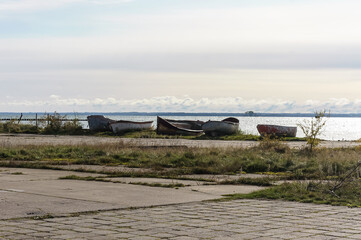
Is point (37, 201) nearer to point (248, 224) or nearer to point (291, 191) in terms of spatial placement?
point (248, 224)

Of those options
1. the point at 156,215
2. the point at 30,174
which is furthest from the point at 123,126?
the point at 156,215

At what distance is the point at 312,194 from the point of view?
10.8 m

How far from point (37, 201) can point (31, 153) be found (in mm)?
11566

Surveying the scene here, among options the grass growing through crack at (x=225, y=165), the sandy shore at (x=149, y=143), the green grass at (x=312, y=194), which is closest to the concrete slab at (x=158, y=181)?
the grass growing through crack at (x=225, y=165)

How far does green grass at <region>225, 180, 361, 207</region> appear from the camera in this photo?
33.4 feet

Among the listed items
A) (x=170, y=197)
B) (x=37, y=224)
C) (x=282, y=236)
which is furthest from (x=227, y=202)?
(x=37, y=224)

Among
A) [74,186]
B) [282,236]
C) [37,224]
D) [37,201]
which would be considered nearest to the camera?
[282,236]

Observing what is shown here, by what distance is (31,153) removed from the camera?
20969 millimetres

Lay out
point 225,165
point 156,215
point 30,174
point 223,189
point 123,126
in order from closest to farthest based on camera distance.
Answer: point 156,215
point 223,189
point 30,174
point 225,165
point 123,126

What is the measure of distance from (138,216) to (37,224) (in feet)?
5.06

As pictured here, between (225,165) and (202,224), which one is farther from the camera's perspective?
(225,165)

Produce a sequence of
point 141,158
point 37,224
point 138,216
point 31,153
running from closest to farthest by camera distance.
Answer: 1. point 37,224
2. point 138,216
3. point 141,158
4. point 31,153

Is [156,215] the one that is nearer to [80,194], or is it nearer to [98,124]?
[80,194]

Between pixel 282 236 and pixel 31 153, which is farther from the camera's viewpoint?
pixel 31 153
